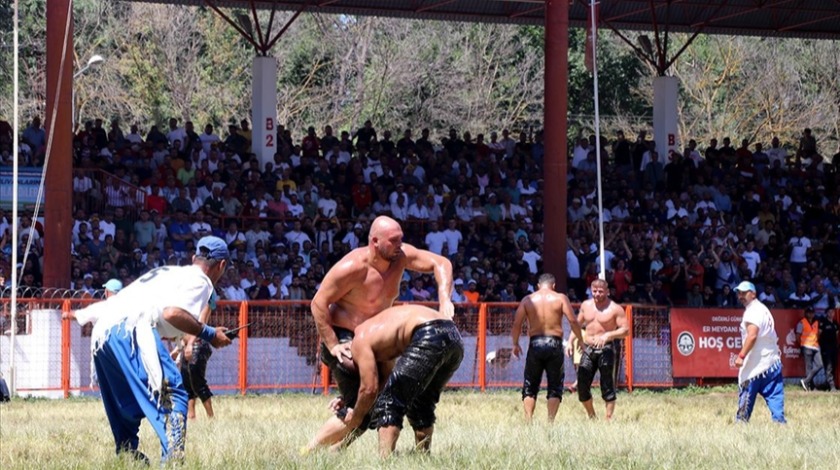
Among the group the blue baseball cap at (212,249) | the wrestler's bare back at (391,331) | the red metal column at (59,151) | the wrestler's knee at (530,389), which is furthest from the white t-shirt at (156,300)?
the red metal column at (59,151)

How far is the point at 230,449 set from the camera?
1042cm

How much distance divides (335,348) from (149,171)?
17516 mm

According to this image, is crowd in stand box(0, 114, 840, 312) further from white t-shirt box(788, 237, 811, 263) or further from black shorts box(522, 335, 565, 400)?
black shorts box(522, 335, 565, 400)

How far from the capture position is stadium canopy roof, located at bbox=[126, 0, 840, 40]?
3212 centimetres

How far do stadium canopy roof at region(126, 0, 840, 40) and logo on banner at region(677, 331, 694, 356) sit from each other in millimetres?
8140

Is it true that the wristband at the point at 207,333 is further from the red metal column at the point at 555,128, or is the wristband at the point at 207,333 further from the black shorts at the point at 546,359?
the red metal column at the point at 555,128

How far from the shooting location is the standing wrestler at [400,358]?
9594 mm

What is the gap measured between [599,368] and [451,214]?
453 inches

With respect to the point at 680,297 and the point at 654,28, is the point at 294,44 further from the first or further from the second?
the point at 680,297

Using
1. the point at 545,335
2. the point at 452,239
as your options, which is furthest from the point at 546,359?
the point at 452,239

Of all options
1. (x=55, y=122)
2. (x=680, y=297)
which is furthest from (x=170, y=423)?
(x=680, y=297)

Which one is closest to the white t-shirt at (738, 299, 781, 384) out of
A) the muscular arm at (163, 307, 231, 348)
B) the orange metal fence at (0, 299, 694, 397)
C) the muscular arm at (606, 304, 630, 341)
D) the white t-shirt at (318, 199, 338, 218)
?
the muscular arm at (606, 304, 630, 341)

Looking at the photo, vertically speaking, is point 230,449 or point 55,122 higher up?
point 55,122

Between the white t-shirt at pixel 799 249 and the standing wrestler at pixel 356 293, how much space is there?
2178 centimetres
